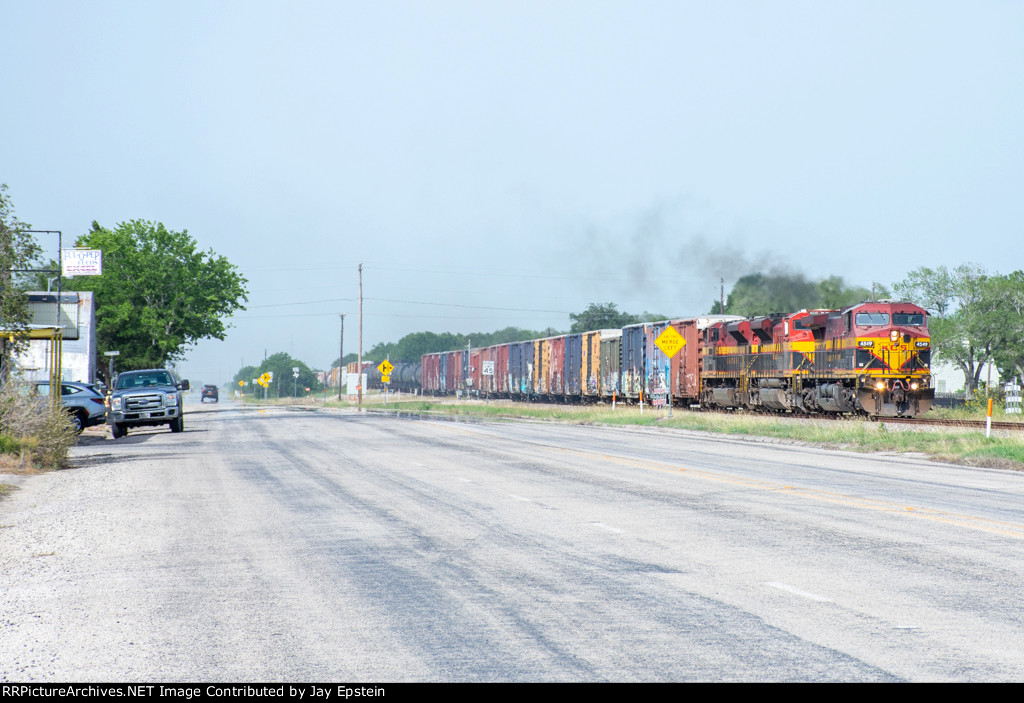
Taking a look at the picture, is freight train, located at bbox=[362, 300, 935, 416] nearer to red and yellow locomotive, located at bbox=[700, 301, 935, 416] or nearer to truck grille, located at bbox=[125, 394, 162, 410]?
red and yellow locomotive, located at bbox=[700, 301, 935, 416]

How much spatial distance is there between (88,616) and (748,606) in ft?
14.5

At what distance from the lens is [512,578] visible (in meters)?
7.82

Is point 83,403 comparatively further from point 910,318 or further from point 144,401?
point 910,318

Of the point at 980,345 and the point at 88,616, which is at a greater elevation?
the point at 980,345

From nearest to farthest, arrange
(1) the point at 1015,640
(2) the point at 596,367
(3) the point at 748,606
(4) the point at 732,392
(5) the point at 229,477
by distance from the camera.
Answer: (1) the point at 1015,640 < (3) the point at 748,606 < (5) the point at 229,477 < (4) the point at 732,392 < (2) the point at 596,367

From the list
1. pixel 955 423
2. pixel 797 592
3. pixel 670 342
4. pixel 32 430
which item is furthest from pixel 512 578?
pixel 670 342

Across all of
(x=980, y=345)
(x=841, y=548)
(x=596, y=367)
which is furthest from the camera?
(x=980, y=345)

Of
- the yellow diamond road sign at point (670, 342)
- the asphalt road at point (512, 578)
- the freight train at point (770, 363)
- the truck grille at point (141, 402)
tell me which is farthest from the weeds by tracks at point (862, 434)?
the truck grille at point (141, 402)

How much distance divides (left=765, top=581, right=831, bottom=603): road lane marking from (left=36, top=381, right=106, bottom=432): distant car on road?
2865 cm

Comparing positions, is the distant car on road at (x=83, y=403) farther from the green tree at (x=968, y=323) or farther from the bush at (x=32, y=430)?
the green tree at (x=968, y=323)

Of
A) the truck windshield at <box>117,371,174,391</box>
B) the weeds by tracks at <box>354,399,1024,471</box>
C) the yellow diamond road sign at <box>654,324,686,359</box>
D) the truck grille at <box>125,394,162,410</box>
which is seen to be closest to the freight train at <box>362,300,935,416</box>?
the yellow diamond road sign at <box>654,324,686,359</box>

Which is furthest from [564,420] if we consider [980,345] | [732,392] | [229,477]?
[980,345]
